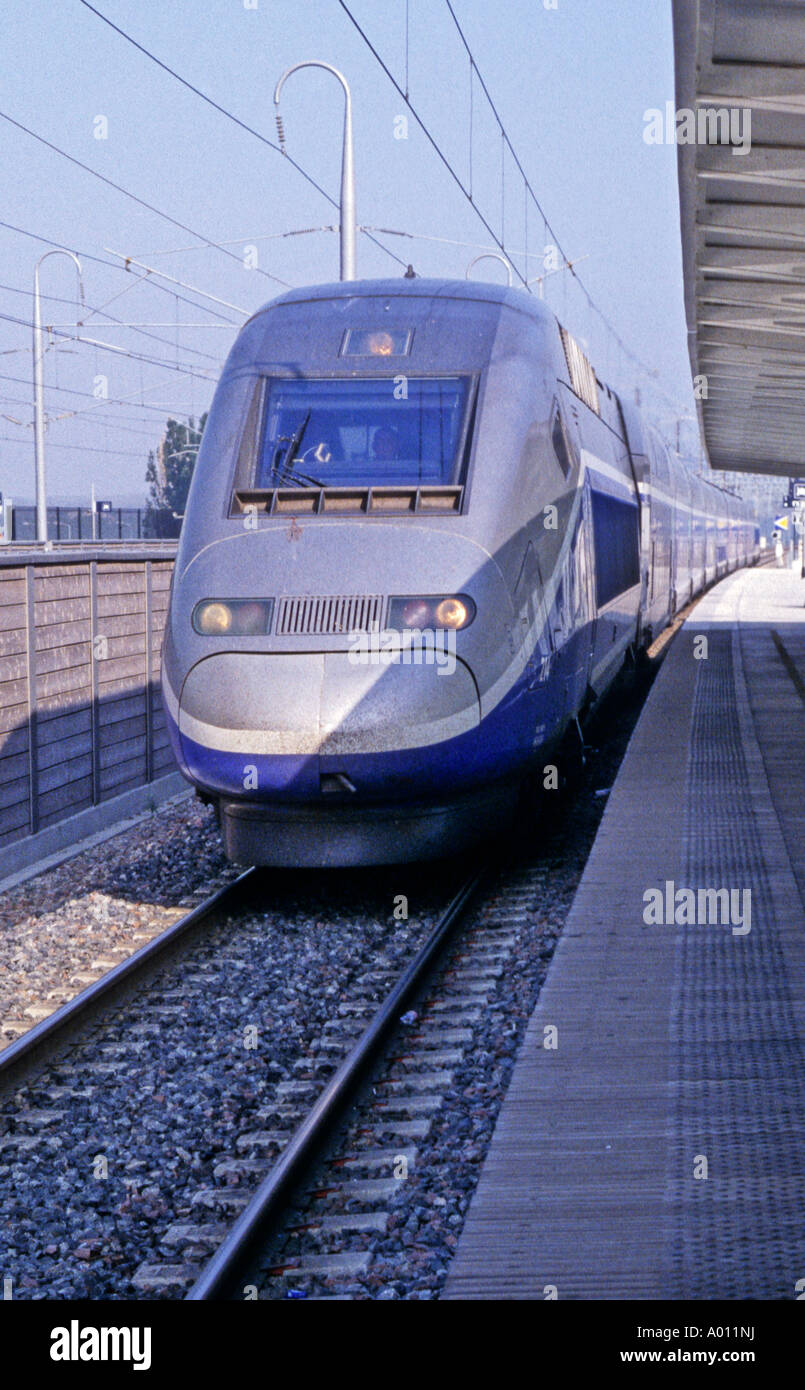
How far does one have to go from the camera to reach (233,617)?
264 inches

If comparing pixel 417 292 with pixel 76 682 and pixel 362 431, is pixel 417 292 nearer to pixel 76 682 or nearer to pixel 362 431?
pixel 362 431

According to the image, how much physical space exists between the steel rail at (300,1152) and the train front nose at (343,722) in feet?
2.63

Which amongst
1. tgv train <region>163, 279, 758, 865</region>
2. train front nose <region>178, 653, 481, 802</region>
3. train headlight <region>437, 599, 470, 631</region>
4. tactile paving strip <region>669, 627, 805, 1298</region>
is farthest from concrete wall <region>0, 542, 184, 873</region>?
tactile paving strip <region>669, 627, 805, 1298</region>

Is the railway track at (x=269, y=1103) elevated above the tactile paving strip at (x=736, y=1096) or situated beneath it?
situated beneath

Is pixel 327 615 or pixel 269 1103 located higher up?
pixel 327 615

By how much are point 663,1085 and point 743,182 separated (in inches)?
321

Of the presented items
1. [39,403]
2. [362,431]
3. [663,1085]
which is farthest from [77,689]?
[39,403]

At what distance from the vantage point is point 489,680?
6559 mm

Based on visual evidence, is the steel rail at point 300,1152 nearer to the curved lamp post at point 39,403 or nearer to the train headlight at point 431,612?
the train headlight at point 431,612

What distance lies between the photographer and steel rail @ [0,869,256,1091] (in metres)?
4.89

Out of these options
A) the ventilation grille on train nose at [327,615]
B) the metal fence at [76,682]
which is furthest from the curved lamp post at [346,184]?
the ventilation grille on train nose at [327,615]

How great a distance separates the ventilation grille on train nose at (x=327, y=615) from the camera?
256 inches

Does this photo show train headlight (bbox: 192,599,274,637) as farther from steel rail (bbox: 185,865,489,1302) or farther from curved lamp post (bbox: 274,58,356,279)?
curved lamp post (bbox: 274,58,356,279)
